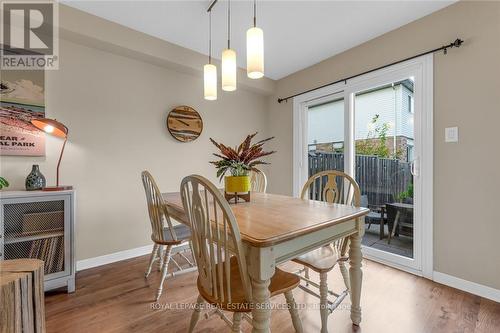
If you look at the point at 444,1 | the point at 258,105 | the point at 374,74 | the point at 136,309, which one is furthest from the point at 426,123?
the point at 136,309

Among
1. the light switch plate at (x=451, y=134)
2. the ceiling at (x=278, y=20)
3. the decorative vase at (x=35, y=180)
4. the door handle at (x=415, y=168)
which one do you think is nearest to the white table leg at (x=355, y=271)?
the door handle at (x=415, y=168)

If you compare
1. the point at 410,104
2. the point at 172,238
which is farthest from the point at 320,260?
the point at 410,104

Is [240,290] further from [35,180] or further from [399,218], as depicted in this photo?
[399,218]

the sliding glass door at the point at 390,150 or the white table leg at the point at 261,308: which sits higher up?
the sliding glass door at the point at 390,150

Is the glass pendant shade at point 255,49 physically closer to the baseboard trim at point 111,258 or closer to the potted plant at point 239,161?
the potted plant at point 239,161

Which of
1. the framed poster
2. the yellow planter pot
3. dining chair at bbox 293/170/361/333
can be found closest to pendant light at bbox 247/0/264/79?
the yellow planter pot

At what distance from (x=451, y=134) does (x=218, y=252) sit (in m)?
2.15

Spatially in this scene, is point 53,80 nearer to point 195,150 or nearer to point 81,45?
point 81,45

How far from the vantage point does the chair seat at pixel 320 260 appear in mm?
1361

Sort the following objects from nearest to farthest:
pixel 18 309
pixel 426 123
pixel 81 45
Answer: pixel 18 309 < pixel 426 123 < pixel 81 45

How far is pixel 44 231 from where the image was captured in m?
1.84

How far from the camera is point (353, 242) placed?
141 centimetres

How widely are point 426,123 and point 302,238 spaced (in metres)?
1.84

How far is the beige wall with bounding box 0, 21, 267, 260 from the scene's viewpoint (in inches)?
85.6
